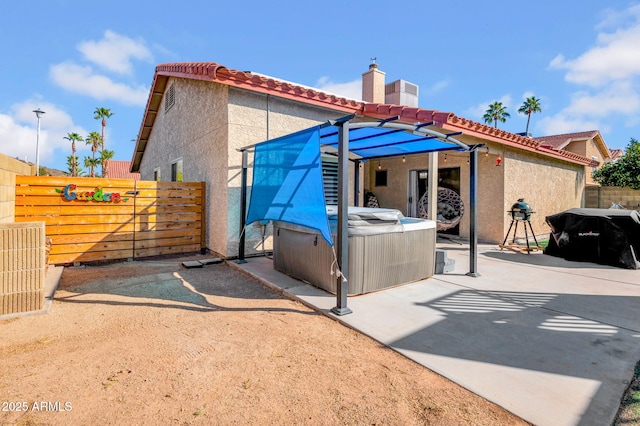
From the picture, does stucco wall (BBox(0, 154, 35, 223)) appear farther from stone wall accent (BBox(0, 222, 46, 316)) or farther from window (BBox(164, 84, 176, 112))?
window (BBox(164, 84, 176, 112))

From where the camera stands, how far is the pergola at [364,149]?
3.60 meters

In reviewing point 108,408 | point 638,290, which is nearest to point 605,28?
point 638,290

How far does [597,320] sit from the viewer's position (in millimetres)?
3453

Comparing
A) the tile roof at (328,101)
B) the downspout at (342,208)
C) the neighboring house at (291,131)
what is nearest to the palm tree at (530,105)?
the neighboring house at (291,131)

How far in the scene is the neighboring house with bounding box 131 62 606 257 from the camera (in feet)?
21.5

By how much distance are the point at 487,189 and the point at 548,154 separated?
3.29 meters

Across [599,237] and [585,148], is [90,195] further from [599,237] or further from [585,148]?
[585,148]

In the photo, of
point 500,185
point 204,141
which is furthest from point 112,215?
point 500,185

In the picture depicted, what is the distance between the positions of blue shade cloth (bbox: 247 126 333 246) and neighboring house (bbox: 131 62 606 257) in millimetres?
1463

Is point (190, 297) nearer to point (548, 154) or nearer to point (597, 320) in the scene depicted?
point (597, 320)

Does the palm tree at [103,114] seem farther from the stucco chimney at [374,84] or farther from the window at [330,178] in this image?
the window at [330,178]

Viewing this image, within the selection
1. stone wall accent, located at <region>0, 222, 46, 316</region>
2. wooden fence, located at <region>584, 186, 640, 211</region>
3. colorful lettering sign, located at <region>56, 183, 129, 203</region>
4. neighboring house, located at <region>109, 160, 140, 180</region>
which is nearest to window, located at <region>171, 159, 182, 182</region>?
colorful lettering sign, located at <region>56, 183, 129, 203</region>

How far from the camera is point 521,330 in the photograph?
3.16m

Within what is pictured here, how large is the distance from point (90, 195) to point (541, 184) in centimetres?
1318
